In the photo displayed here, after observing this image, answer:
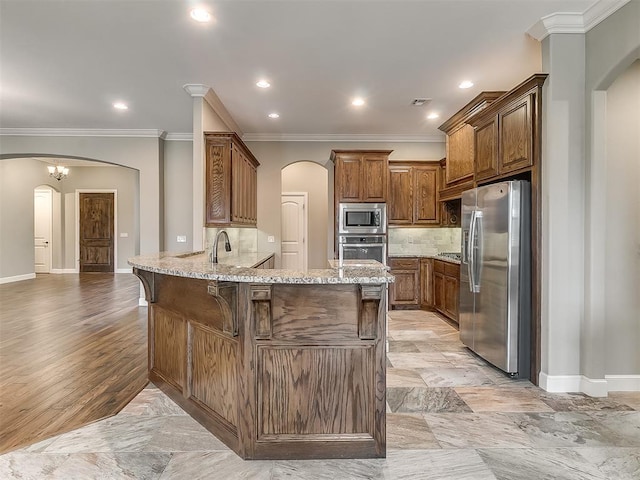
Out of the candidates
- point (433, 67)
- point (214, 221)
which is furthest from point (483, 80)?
point (214, 221)

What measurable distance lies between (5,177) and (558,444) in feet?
33.3

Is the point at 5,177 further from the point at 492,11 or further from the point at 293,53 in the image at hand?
the point at 492,11

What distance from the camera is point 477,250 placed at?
346cm

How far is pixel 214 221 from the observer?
14.3ft

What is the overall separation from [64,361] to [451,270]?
4528 mm

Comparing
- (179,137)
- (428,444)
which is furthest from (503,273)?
(179,137)

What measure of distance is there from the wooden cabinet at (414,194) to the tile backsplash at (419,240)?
307 mm

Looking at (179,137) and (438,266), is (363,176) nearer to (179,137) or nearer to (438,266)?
(438,266)

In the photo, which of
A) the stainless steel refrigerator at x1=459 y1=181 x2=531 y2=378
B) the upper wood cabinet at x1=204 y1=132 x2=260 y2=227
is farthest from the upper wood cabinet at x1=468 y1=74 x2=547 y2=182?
the upper wood cabinet at x1=204 y1=132 x2=260 y2=227

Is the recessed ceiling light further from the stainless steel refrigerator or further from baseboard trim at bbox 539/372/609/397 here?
baseboard trim at bbox 539/372/609/397

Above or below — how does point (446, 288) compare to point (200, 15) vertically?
below

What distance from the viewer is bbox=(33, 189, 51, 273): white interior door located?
33.4ft

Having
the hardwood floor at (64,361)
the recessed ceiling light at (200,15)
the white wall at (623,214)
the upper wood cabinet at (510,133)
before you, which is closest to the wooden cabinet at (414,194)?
the upper wood cabinet at (510,133)

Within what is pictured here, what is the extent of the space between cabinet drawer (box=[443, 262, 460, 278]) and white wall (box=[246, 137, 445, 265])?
1.90m
